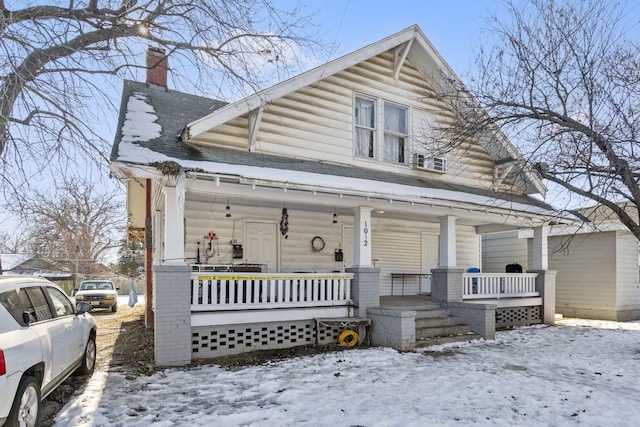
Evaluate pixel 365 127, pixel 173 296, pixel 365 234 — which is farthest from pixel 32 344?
pixel 365 127

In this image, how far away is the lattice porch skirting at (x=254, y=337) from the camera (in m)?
7.73

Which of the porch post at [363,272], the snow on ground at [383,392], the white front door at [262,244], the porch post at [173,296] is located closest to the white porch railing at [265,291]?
the porch post at [363,272]

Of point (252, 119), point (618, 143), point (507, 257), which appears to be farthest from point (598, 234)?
point (252, 119)

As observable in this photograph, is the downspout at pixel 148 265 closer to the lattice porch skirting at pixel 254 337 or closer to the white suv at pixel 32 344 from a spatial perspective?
the lattice porch skirting at pixel 254 337

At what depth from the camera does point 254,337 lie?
8227mm

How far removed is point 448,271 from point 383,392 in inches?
215

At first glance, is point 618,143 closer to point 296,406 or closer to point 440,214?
point 440,214

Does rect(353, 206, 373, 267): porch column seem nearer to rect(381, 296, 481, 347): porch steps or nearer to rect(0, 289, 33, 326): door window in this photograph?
rect(381, 296, 481, 347): porch steps

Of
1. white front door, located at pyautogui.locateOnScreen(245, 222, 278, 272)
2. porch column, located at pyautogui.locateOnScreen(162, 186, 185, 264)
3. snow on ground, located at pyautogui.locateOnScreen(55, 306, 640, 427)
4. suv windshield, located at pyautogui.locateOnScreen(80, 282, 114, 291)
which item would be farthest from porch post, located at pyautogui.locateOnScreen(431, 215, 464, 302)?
suv windshield, located at pyautogui.locateOnScreen(80, 282, 114, 291)

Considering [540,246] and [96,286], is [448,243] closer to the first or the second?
[540,246]

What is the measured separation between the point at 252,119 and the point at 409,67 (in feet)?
17.2

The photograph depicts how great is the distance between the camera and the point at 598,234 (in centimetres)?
1462

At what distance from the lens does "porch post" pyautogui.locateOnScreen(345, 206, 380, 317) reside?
931 cm

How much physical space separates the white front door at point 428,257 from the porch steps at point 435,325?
2980mm
